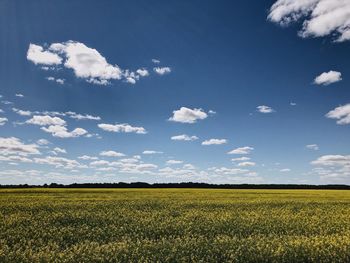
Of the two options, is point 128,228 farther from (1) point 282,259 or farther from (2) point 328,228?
(2) point 328,228

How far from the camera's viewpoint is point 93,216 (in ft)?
62.0

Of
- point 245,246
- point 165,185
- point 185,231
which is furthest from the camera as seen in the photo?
point 165,185

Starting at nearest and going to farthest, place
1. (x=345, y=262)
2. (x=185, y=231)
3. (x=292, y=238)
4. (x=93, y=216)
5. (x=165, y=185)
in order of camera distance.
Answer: (x=345, y=262) → (x=292, y=238) → (x=185, y=231) → (x=93, y=216) → (x=165, y=185)

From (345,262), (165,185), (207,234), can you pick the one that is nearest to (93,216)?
(207,234)

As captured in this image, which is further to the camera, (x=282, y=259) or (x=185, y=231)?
(x=185, y=231)

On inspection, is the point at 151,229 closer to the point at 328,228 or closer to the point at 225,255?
the point at 225,255

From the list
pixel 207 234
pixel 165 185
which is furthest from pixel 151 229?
pixel 165 185

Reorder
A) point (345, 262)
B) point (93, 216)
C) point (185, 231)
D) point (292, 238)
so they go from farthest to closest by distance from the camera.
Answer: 1. point (93, 216)
2. point (185, 231)
3. point (292, 238)
4. point (345, 262)

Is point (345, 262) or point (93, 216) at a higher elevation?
point (93, 216)

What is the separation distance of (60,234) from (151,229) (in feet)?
11.2

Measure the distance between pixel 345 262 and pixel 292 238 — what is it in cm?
299

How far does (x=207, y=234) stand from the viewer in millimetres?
14016

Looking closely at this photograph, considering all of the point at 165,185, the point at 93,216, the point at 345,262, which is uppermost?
the point at 165,185

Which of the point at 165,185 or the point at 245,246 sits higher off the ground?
the point at 165,185
